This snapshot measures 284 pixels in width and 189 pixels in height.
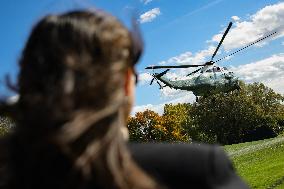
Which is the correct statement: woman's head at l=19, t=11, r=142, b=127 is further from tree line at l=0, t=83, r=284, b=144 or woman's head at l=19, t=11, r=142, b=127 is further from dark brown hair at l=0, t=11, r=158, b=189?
tree line at l=0, t=83, r=284, b=144

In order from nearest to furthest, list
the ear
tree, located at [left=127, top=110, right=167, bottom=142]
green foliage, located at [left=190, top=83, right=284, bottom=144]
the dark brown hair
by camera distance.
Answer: the dark brown hair < the ear < green foliage, located at [left=190, top=83, right=284, bottom=144] < tree, located at [left=127, top=110, right=167, bottom=142]

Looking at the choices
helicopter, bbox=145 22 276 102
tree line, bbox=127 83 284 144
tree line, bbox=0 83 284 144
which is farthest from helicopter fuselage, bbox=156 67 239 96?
tree line, bbox=127 83 284 144

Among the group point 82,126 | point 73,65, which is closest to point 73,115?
point 82,126

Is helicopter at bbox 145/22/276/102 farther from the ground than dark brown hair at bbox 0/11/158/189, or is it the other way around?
helicopter at bbox 145/22/276/102

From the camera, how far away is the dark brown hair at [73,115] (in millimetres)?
1676

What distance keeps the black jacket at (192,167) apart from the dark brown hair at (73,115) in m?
0.09

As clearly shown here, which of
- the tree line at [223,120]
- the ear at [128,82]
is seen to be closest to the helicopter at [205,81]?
the ear at [128,82]

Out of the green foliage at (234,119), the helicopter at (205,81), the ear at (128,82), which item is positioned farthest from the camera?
the green foliage at (234,119)

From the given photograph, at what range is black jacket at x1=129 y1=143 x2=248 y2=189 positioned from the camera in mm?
1719

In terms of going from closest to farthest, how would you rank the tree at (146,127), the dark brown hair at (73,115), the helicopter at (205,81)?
1. the dark brown hair at (73,115)
2. the helicopter at (205,81)
3. the tree at (146,127)

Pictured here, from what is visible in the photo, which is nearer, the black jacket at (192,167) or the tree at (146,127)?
the black jacket at (192,167)

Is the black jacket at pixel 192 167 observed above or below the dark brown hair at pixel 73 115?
below

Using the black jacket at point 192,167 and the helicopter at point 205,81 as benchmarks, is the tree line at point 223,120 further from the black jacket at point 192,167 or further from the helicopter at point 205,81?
the black jacket at point 192,167

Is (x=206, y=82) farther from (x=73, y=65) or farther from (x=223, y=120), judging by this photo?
(x=223, y=120)
